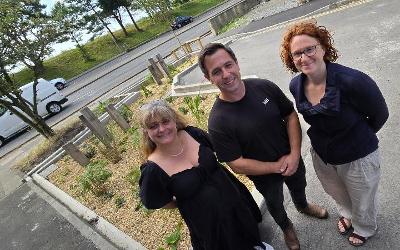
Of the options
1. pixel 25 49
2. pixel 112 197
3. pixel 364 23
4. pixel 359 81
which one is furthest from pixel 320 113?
pixel 25 49

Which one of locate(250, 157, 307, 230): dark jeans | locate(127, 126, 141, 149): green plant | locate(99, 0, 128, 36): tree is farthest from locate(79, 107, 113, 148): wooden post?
locate(99, 0, 128, 36): tree

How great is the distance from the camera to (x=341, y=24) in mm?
10258

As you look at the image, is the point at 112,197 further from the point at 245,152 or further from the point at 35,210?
the point at 245,152

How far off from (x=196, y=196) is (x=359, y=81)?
151 centimetres

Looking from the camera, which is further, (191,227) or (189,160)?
(191,227)

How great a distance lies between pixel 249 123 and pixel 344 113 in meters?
0.72

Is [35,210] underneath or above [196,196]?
underneath

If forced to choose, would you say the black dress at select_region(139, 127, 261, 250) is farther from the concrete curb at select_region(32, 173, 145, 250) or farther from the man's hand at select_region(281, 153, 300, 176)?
the concrete curb at select_region(32, 173, 145, 250)

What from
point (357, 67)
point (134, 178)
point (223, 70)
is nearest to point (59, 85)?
point (134, 178)

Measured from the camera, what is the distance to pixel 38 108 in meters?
17.4

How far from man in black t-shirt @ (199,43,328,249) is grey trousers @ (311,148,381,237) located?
0.39 m

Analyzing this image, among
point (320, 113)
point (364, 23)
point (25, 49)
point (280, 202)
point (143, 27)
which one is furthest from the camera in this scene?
point (143, 27)

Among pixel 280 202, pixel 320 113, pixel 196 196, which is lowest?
pixel 280 202

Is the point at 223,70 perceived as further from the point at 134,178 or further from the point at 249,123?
the point at 134,178
